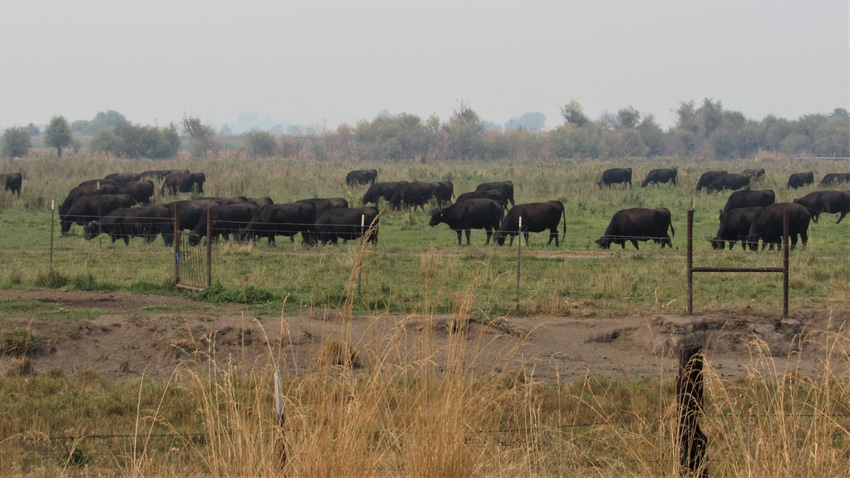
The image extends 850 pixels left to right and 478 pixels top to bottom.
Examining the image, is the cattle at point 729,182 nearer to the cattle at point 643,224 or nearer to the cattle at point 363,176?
the cattle at point 363,176

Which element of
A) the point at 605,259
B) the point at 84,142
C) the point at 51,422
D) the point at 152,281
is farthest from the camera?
the point at 84,142

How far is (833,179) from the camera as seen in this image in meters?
40.6

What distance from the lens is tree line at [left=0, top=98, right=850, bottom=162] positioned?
8350 cm

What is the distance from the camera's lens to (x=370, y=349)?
17.8ft

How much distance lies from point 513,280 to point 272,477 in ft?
36.6

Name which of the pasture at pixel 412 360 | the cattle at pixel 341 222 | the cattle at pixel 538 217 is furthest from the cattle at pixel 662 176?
the cattle at pixel 341 222

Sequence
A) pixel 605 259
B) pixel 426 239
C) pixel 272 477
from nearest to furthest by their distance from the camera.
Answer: pixel 272 477, pixel 605 259, pixel 426 239

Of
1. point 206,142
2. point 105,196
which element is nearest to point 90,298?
point 105,196

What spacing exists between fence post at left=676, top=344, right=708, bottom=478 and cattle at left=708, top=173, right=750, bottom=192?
38.4 m

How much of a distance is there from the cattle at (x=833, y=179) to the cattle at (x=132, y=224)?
30.1 meters

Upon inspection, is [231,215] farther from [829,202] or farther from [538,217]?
[829,202]

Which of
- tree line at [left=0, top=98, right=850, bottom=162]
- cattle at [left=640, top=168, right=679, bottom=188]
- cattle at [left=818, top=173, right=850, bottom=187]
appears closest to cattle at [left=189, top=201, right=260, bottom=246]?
cattle at [left=640, top=168, right=679, bottom=188]

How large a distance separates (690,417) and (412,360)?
1.67 meters

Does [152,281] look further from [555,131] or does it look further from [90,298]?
[555,131]
